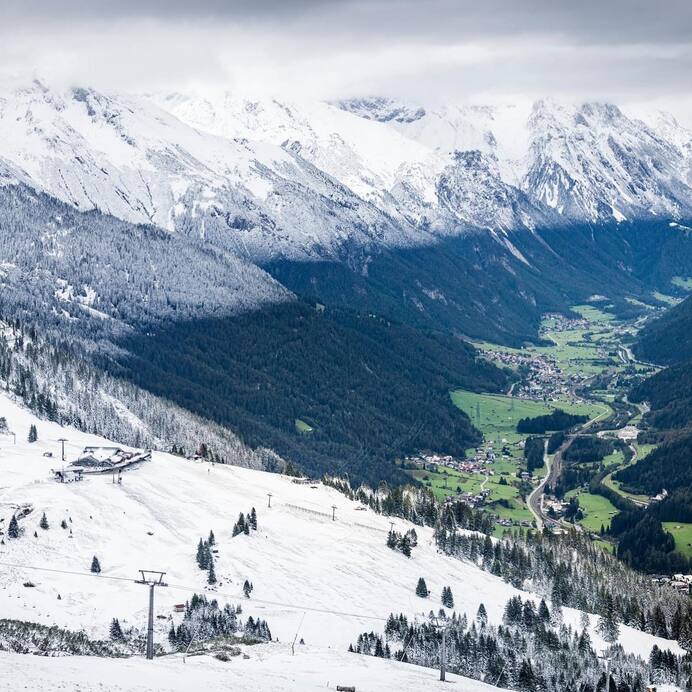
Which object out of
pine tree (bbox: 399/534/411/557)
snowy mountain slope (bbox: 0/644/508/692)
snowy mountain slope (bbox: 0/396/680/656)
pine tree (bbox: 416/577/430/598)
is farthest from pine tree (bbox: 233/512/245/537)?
snowy mountain slope (bbox: 0/644/508/692)

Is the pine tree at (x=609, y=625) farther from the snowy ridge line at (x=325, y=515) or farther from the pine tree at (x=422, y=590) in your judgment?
the snowy ridge line at (x=325, y=515)

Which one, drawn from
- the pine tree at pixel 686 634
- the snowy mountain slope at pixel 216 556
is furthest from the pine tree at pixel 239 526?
the pine tree at pixel 686 634

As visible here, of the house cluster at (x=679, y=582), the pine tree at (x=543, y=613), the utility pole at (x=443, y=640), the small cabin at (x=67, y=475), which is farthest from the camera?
the house cluster at (x=679, y=582)

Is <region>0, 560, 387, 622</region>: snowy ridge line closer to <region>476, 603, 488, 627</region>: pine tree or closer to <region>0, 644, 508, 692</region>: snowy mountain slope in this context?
<region>476, 603, 488, 627</region>: pine tree

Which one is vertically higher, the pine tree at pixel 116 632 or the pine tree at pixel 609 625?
the pine tree at pixel 609 625

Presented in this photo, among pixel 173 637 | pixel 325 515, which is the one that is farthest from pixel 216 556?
pixel 325 515

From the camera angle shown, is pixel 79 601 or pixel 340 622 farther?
pixel 340 622

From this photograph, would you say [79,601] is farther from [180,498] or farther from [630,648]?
[630,648]

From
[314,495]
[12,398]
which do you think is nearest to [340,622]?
[314,495]

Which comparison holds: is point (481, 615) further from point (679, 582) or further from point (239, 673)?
point (679, 582)
